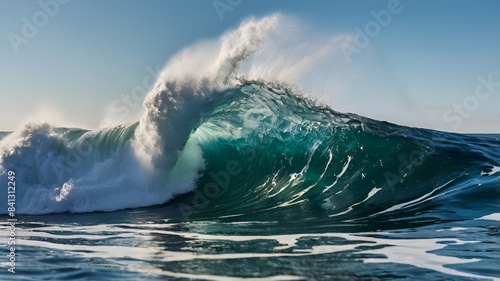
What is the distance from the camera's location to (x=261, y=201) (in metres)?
8.80

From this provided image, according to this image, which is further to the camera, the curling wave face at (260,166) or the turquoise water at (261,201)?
the curling wave face at (260,166)

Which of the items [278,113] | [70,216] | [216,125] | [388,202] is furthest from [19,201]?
[388,202]

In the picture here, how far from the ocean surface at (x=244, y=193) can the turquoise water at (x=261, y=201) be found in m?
0.03

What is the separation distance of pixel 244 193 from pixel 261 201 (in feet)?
2.59

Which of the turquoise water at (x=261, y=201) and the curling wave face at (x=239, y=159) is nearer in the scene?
the turquoise water at (x=261, y=201)

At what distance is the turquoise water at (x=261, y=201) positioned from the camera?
172 inches

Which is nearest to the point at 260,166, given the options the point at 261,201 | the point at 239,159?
the point at 239,159

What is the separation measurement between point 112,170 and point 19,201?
2.18 m

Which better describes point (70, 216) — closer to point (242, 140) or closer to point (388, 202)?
point (242, 140)

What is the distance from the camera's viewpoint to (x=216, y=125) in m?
12.3

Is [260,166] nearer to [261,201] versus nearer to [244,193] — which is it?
[244,193]

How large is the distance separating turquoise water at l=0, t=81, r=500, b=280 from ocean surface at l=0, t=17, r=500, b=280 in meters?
0.03

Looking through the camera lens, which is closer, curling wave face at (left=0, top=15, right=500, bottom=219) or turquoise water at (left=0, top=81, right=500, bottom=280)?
turquoise water at (left=0, top=81, right=500, bottom=280)

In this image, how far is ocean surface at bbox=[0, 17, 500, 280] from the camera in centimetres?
443
